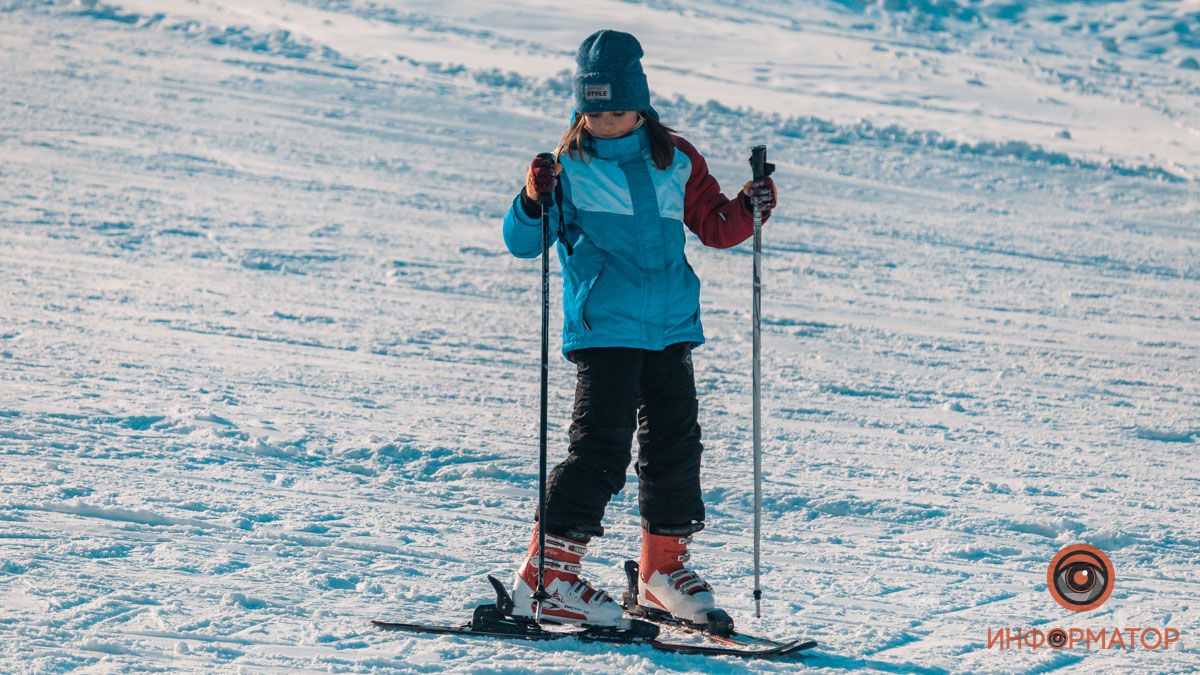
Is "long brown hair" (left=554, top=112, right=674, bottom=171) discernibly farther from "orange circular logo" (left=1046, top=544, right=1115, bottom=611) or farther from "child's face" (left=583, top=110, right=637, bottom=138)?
"orange circular logo" (left=1046, top=544, right=1115, bottom=611)

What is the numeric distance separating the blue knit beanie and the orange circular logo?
1844mm

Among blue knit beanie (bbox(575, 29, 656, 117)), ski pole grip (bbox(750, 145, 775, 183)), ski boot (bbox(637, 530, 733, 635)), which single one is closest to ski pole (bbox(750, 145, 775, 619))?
ski pole grip (bbox(750, 145, 775, 183))

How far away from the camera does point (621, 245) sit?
3.13 metres

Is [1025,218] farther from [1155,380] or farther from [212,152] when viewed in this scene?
[212,152]

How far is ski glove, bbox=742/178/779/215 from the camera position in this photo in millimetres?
3205

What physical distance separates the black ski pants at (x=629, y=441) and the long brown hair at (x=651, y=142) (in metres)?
0.48

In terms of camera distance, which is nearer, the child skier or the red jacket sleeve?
the child skier

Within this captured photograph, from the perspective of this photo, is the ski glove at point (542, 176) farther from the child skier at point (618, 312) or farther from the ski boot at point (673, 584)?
the ski boot at point (673, 584)

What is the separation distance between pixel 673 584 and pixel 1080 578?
1.28 m

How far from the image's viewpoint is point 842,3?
3103 centimetres

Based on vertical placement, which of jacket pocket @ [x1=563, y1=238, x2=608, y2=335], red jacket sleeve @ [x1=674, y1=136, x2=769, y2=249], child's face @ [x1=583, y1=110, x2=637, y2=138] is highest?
child's face @ [x1=583, y1=110, x2=637, y2=138]

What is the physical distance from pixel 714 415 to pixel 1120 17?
28.8 meters

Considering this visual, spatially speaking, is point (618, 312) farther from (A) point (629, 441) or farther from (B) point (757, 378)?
(B) point (757, 378)

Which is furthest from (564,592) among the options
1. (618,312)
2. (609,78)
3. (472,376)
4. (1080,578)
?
(472,376)
